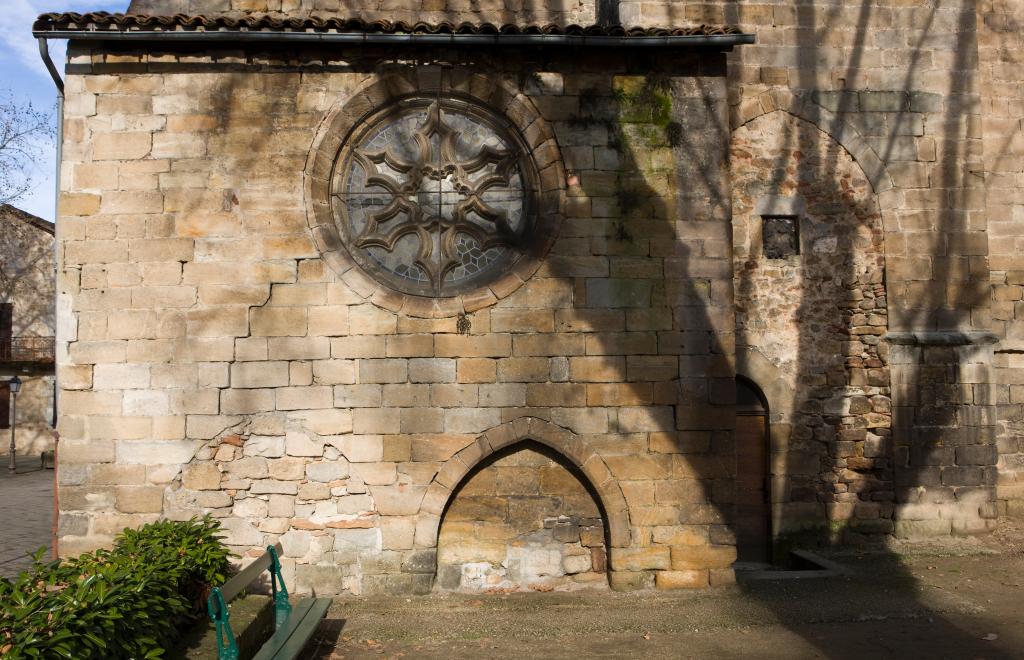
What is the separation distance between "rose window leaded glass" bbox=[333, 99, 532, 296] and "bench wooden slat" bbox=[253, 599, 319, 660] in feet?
8.42

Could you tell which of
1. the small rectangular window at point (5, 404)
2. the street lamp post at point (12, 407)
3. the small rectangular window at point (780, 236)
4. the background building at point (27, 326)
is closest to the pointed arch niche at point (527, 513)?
the small rectangular window at point (780, 236)

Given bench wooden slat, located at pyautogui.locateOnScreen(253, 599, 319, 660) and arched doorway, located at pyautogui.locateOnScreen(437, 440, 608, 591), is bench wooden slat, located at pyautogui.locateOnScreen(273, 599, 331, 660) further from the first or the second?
arched doorway, located at pyautogui.locateOnScreen(437, 440, 608, 591)

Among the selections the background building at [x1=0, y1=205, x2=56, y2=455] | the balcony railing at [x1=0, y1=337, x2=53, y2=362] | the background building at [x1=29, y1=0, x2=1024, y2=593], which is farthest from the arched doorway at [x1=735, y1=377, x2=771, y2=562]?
the balcony railing at [x1=0, y1=337, x2=53, y2=362]

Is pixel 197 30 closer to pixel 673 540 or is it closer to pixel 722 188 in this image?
pixel 722 188

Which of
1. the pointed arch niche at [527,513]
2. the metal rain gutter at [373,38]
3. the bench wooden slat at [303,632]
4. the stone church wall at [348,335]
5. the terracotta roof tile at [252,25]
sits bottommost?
the bench wooden slat at [303,632]

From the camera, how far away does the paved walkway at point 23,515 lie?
295 inches

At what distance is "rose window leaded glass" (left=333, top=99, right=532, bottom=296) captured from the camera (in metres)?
6.21

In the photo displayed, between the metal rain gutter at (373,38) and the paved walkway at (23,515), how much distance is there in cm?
452

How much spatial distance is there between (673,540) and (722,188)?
286 cm

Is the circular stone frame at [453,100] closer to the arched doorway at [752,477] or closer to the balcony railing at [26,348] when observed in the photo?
the arched doorway at [752,477]

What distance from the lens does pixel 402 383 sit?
5.94 meters

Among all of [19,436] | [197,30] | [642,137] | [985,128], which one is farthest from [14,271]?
[985,128]

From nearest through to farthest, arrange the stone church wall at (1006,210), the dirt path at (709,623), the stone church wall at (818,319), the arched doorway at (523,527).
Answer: the dirt path at (709,623) → the arched doorway at (523,527) → the stone church wall at (818,319) → the stone church wall at (1006,210)

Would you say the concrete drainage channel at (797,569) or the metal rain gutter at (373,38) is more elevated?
the metal rain gutter at (373,38)
